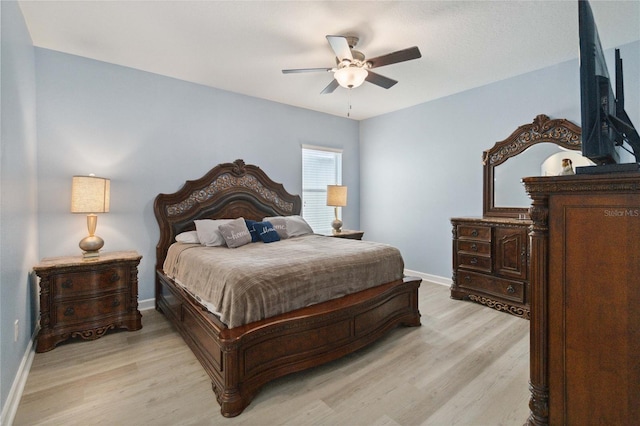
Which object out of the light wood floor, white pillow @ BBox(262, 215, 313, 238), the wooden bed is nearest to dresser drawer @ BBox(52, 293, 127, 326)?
the light wood floor

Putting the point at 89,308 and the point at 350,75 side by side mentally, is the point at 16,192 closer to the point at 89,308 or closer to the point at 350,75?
the point at 89,308

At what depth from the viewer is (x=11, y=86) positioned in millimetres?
2020

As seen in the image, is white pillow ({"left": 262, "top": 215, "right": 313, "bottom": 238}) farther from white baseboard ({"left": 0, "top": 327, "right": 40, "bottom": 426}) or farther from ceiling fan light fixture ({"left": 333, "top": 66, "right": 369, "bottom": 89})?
white baseboard ({"left": 0, "top": 327, "right": 40, "bottom": 426})

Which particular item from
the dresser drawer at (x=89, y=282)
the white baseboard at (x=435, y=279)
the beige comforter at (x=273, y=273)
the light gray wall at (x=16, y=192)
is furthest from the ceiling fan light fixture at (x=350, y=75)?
the white baseboard at (x=435, y=279)

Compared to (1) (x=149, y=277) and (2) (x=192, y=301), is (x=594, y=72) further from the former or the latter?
(1) (x=149, y=277)

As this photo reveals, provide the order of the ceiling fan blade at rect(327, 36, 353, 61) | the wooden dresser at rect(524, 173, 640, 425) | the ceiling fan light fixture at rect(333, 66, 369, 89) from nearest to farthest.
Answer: the wooden dresser at rect(524, 173, 640, 425) < the ceiling fan blade at rect(327, 36, 353, 61) < the ceiling fan light fixture at rect(333, 66, 369, 89)

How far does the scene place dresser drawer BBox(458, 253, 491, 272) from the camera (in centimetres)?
361

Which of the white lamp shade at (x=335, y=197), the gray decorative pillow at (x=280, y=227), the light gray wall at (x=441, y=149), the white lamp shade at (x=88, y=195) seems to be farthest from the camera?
the white lamp shade at (x=335, y=197)

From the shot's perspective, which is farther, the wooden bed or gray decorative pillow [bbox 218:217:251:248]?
gray decorative pillow [bbox 218:217:251:248]

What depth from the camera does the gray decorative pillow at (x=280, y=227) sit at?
3.86m

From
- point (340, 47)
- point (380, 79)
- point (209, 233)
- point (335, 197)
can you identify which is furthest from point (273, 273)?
point (335, 197)

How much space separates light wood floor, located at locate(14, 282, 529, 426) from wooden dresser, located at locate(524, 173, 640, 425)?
792 mm

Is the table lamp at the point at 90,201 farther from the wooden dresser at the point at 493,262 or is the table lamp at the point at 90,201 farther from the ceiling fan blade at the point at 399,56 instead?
the wooden dresser at the point at 493,262

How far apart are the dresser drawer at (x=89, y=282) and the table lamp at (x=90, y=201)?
0.22m
